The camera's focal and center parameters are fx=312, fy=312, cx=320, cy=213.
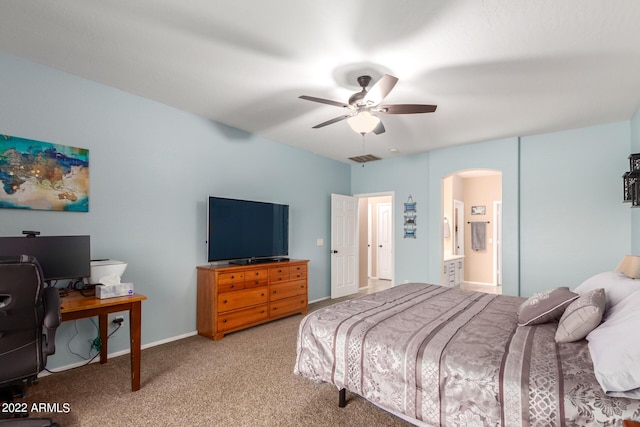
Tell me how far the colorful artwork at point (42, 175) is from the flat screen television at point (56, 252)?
19.6 inches

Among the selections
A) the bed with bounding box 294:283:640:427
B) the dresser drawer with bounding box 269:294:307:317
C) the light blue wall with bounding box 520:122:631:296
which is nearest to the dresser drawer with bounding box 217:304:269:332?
the dresser drawer with bounding box 269:294:307:317

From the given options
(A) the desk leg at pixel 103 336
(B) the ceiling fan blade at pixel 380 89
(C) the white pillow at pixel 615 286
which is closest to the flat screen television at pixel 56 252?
(A) the desk leg at pixel 103 336

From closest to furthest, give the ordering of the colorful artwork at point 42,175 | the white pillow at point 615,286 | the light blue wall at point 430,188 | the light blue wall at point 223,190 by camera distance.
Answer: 1. the white pillow at point 615,286
2. the colorful artwork at point 42,175
3. the light blue wall at point 223,190
4. the light blue wall at point 430,188

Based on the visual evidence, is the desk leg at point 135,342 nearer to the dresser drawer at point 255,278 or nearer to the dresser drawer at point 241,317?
the dresser drawer at point 241,317

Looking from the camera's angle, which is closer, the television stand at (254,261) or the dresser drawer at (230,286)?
the dresser drawer at (230,286)

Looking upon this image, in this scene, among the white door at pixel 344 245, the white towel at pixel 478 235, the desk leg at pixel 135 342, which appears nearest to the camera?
the desk leg at pixel 135 342

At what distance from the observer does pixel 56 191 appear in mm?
2863

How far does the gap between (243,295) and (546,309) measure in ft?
10.2

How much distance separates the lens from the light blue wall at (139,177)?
2.79 meters

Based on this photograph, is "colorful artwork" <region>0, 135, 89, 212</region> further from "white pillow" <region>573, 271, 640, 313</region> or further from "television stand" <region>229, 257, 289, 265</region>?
"white pillow" <region>573, 271, 640, 313</region>

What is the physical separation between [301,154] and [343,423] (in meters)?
4.19

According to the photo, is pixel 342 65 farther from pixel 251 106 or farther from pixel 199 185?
pixel 199 185

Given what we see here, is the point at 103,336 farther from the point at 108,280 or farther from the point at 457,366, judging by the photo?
the point at 457,366

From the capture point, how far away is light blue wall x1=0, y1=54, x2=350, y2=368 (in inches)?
110
